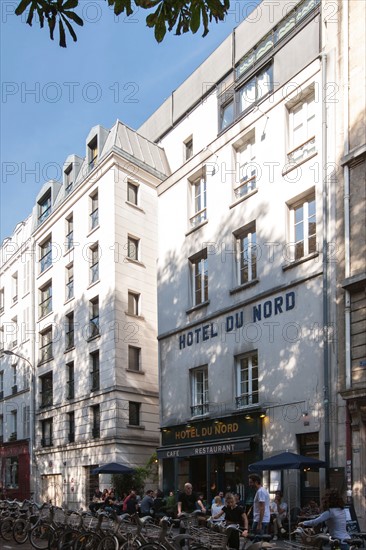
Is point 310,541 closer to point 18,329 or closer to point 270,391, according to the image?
point 270,391

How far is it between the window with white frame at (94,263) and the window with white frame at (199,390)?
32.0 ft

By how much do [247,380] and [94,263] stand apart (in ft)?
44.6

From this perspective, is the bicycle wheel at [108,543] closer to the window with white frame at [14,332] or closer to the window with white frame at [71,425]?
the window with white frame at [71,425]

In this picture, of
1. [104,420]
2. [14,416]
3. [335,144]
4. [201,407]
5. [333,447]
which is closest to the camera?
[333,447]

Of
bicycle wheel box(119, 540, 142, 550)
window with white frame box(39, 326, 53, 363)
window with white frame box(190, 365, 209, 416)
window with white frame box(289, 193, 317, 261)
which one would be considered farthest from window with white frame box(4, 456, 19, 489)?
bicycle wheel box(119, 540, 142, 550)

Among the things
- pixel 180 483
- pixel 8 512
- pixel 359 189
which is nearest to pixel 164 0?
pixel 359 189

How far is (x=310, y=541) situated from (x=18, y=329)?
37447 millimetres

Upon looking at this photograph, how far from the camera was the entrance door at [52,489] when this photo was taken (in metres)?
36.9

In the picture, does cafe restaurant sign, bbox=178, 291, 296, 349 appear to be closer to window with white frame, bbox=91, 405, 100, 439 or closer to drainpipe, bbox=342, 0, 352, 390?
drainpipe, bbox=342, 0, 352, 390

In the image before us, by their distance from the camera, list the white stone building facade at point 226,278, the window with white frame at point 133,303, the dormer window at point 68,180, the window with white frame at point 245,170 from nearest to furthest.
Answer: the white stone building facade at point 226,278 < the window with white frame at point 245,170 < the window with white frame at point 133,303 < the dormer window at point 68,180

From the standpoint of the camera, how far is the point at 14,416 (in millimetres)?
45688

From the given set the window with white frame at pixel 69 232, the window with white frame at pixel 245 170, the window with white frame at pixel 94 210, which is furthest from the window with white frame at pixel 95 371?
the window with white frame at pixel 245 170

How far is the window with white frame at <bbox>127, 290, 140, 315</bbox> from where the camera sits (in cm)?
3384

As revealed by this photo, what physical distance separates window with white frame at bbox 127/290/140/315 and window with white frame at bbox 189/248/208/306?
661 cm
